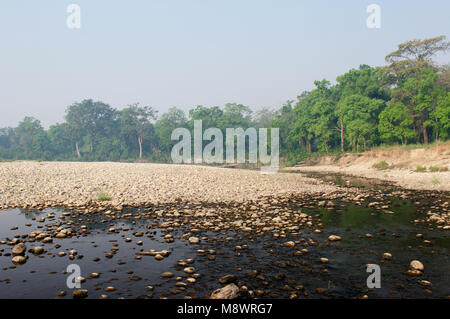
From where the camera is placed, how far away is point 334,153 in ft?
150

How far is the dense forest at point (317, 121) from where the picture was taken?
3852cm

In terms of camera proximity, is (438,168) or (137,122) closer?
(438,168)

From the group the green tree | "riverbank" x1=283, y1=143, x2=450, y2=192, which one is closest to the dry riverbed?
"riverbank" x1=283, y1=143, x2=450, y2=192

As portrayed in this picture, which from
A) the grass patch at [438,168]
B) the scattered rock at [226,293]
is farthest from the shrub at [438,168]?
the scattered rock at [226,293]

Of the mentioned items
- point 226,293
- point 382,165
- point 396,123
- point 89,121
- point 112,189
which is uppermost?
point 89,121

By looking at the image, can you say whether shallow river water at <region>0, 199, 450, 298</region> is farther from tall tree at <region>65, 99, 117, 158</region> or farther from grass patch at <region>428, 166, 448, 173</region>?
tall tree at <region>65, 99, 117, 158</region>

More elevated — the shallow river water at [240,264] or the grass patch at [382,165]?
the shallow river water at [240,264]

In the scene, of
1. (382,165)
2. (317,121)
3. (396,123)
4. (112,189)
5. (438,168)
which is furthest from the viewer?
(317,121)

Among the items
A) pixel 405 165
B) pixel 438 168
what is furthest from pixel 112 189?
pixel 405 165

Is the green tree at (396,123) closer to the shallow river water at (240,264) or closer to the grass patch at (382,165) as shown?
the grass patch at (382,165)

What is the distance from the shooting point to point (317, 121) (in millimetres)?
51906

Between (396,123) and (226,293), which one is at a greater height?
(396,123)

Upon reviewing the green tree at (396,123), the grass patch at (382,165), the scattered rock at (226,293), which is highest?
the green tree at (396,123)

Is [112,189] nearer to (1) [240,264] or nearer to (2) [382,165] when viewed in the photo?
(1) [240,264]
